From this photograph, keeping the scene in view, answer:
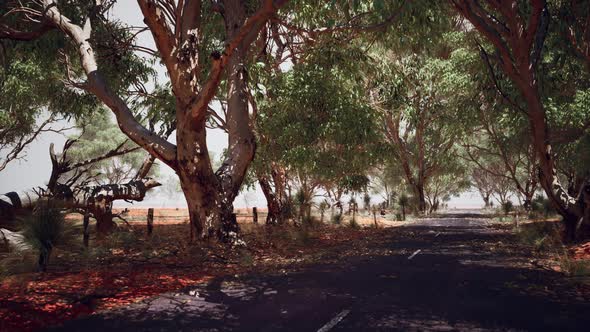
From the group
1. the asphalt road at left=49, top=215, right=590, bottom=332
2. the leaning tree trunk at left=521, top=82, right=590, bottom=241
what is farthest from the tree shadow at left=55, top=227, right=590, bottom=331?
the leaning tree trunk at left=521, top=82, right=590, bottom=241

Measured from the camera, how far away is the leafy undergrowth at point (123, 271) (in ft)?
22.8

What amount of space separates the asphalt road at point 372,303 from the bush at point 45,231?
310 centimetres

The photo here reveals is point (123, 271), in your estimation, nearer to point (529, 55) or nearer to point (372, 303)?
point (372, 303)

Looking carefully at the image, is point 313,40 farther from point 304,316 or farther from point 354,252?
point 304,316

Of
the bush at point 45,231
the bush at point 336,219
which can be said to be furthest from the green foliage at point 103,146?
the bush at point 45,231

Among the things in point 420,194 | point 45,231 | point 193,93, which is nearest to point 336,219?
point 193,93

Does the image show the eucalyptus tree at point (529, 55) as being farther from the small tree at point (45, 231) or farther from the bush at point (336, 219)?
the bush at point (336, 219)

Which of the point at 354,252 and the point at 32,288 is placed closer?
the point at 32,288

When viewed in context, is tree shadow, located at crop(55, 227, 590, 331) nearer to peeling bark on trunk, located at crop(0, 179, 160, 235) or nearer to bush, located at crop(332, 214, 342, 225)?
peeling bark on trunk, located at crop(0, 179, 160, 235)

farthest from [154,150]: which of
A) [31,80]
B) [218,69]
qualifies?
[31,80]

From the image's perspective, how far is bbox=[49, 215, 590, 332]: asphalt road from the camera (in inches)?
239

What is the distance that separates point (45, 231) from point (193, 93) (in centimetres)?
515

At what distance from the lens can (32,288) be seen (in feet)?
26.0

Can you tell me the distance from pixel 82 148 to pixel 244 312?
53394 millimetres
